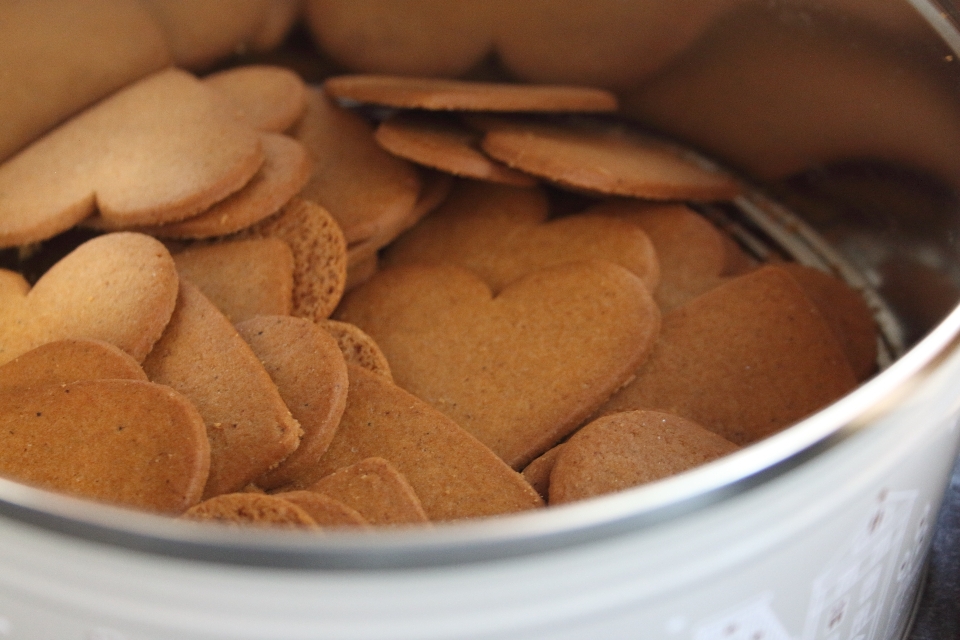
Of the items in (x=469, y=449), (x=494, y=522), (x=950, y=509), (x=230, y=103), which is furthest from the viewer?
(x=230, y=103)

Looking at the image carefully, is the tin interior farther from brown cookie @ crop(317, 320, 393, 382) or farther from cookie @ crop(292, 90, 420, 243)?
brown cookie @ crop(317, 320, 393, 382)

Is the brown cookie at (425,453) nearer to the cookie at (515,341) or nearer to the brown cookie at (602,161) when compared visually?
the cookie at (515,341)

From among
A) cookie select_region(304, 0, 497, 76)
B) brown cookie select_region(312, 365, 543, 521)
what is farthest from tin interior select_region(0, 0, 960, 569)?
brown cookie select_region(312, 365, 543, 521)

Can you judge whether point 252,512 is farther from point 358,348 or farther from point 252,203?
point 252,203

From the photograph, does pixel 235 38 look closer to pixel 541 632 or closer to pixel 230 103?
Answer: pixel 230 103

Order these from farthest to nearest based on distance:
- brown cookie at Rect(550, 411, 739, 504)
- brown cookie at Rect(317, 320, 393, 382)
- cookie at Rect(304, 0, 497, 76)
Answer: cookie at Rect(304, 0, 497, 76) < brown cookie at Rect(317, 320, 393, 382) < brown cookie at Rect(550, 411, 739, 504)

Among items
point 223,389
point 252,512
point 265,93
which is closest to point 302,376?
point 223,389

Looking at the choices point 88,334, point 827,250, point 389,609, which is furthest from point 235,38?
point 389,609
